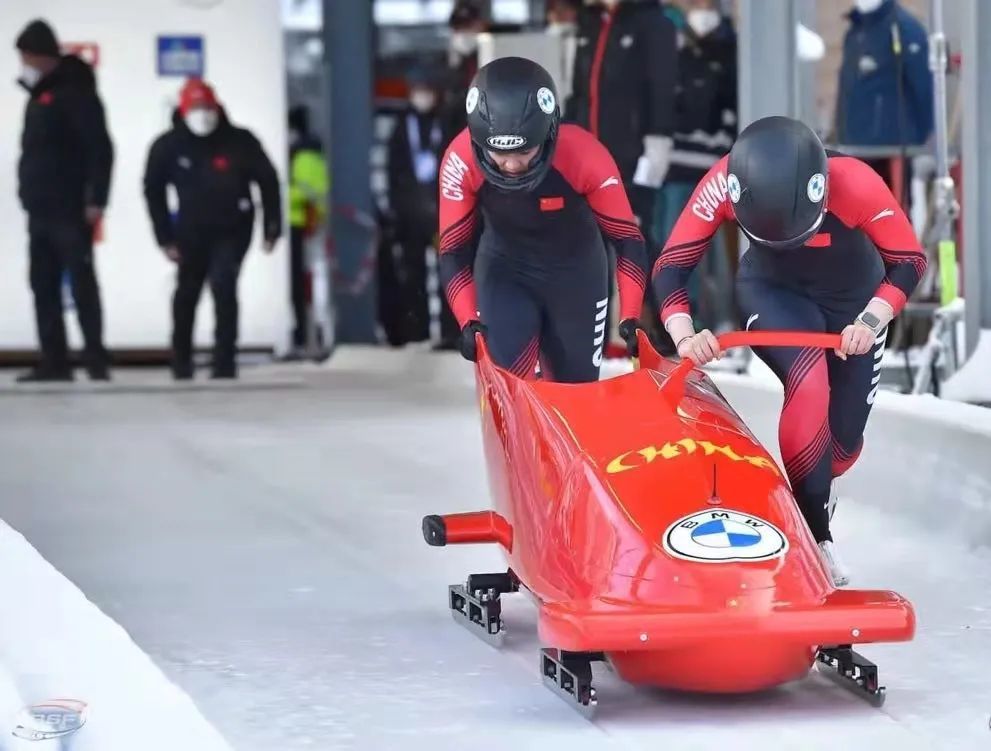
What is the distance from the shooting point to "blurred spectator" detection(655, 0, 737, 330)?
9.01 metres

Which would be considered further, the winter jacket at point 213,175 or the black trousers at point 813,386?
the winter jacket at point 213,175

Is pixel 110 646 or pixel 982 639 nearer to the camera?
pixel 110 646

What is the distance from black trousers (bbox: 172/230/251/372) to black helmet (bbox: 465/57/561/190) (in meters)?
5.89

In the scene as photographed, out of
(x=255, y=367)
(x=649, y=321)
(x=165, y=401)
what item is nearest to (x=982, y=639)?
(x=649, y=321)

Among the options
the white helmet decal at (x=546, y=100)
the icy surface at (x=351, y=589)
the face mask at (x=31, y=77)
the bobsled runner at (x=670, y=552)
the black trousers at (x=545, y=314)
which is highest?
the face mask at (x=31, y=77)

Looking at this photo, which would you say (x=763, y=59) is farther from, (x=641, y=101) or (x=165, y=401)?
(x=165, y=401)

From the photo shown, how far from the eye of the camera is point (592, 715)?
3387 millimetres

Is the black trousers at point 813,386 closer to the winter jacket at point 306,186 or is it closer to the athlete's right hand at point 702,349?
Result: the athlete's right hand at point 702,349

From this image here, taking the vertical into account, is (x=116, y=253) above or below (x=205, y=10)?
below

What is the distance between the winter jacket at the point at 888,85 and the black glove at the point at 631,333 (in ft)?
12.2

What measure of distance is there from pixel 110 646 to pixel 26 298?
881 centimetres

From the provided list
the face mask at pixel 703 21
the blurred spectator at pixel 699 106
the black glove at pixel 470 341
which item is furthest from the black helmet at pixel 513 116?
the face mask at pixel 703 21

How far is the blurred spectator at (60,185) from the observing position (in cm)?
1006

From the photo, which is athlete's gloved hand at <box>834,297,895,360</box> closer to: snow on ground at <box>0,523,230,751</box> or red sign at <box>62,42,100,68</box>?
snow on ground at <box>0,523,230,751</box>
